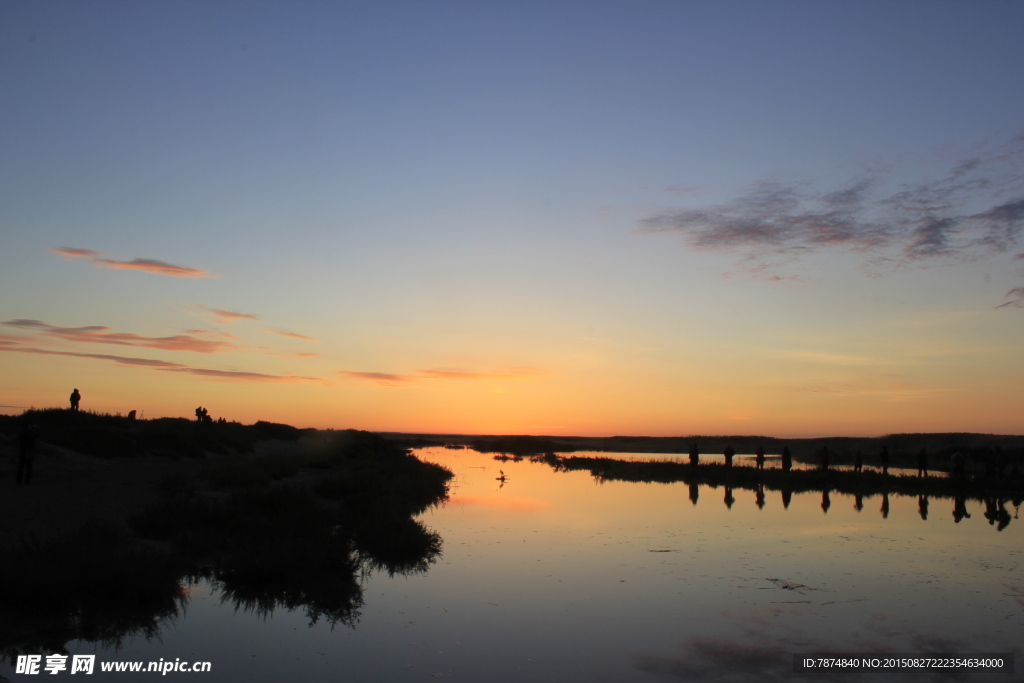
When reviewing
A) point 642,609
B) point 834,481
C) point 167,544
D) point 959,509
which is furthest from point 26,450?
point 834,481

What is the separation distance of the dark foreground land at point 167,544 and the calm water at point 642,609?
0.63 m

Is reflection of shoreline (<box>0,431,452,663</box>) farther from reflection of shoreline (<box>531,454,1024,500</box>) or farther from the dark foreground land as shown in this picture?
reflection of shoreline (<box>531,454,1024,500</box>)

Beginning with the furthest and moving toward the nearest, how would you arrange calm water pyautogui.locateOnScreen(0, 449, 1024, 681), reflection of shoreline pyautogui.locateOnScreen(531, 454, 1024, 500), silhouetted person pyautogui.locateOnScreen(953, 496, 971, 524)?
reflection of shoreline pyautogui.locateOnScreen(531, 454, 1024, 500) → silhouetted person pyautogui.locateOnScreen(953, 496, 971, 524) → calm water pyautogui.locateOnScreen(0, 449, 1024, 681)

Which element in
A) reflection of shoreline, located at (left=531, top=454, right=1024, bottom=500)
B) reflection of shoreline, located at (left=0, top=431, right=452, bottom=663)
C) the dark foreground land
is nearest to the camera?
reflection of shoreline, located at (left=0, top=431, right=452, bottom=663)

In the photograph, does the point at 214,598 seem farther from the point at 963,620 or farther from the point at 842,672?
the point at 963,620

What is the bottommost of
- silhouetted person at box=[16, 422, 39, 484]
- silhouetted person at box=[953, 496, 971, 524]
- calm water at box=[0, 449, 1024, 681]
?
calm water at box=[0, 449, 1024, 681]

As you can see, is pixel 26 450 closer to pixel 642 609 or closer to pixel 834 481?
pixel 642 609

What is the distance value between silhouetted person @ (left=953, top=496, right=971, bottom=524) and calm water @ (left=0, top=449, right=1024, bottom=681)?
1.96m

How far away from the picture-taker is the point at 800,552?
17.3 metres

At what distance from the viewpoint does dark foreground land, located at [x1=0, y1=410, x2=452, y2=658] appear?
9844mm

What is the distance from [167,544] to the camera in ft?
47.9

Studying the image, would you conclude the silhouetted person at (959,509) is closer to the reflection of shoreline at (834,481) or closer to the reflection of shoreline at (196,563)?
the reflection of shoreline at (834,481)

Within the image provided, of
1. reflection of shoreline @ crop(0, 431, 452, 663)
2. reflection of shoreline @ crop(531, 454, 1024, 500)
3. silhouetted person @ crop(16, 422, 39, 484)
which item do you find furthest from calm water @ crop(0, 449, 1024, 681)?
silhouetted person @ crop(16, 422, 39, 484)

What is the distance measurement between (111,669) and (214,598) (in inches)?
131
